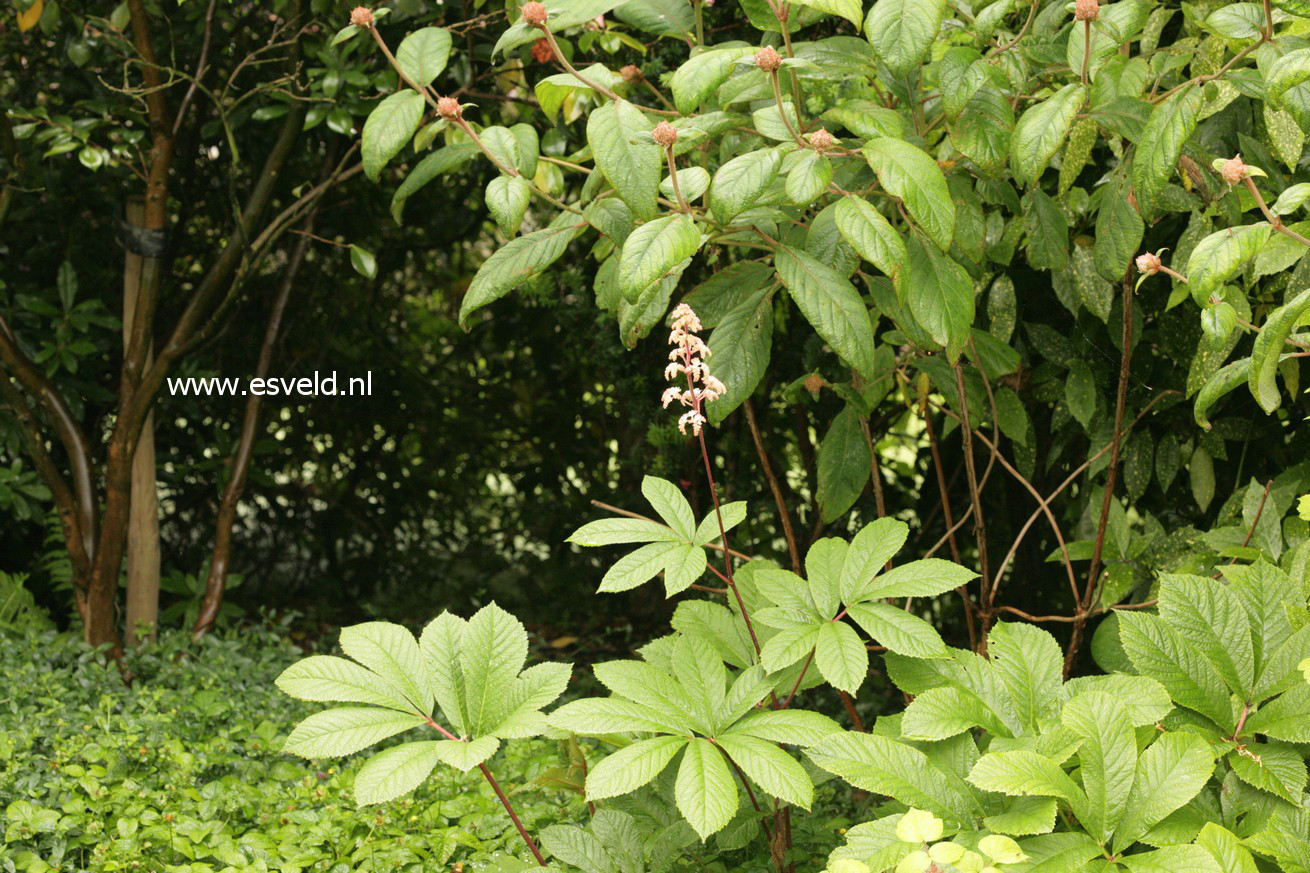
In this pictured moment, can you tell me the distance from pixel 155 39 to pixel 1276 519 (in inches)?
126

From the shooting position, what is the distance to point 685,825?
4.99ft

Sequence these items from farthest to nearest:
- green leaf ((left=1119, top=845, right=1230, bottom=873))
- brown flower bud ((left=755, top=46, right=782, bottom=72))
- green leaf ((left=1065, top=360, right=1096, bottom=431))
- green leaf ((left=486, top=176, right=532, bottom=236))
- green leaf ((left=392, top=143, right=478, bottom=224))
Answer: green leaf ((left=1065, top=360, right=1096, bottom=431))
green leaf ((left=392, top=143, right=478, bottom=224))
green leaf ((left=486, top=176, right=532, bottom=236))
brown flower bud ((left=755, top=46, right=782, bottom=72))
green leaf ((left=1119, top=845, right=1230, bottom=873))

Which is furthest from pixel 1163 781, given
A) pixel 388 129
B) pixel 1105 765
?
pixel 388 129

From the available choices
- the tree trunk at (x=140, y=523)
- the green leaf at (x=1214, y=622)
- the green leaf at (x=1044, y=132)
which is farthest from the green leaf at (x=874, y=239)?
the tree trunk at (x=140, y=523)

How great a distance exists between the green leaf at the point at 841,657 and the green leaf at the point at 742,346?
39 centimetres

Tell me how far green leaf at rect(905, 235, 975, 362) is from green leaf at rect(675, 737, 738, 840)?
0.64 metres

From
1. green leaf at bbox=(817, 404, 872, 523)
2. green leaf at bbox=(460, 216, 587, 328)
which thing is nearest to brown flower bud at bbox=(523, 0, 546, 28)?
green leaf at bbox=(460, 216, 587, 328)

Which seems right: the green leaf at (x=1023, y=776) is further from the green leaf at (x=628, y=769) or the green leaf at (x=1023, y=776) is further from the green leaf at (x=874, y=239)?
the green leaf at (x=874, y=239)

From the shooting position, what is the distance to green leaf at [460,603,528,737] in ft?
4.46

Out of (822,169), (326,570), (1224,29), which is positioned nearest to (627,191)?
(822,169)

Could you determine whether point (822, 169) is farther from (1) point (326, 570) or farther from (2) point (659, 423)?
(1) point (326, 570)

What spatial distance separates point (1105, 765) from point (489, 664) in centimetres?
73

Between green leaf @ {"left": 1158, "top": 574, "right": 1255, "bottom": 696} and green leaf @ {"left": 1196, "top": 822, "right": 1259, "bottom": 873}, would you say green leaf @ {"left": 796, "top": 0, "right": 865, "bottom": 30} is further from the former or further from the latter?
green leaf @ {"left": 1196, "top": 822, "right": 1259, "bottom": 873}

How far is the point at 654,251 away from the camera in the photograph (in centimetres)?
134
